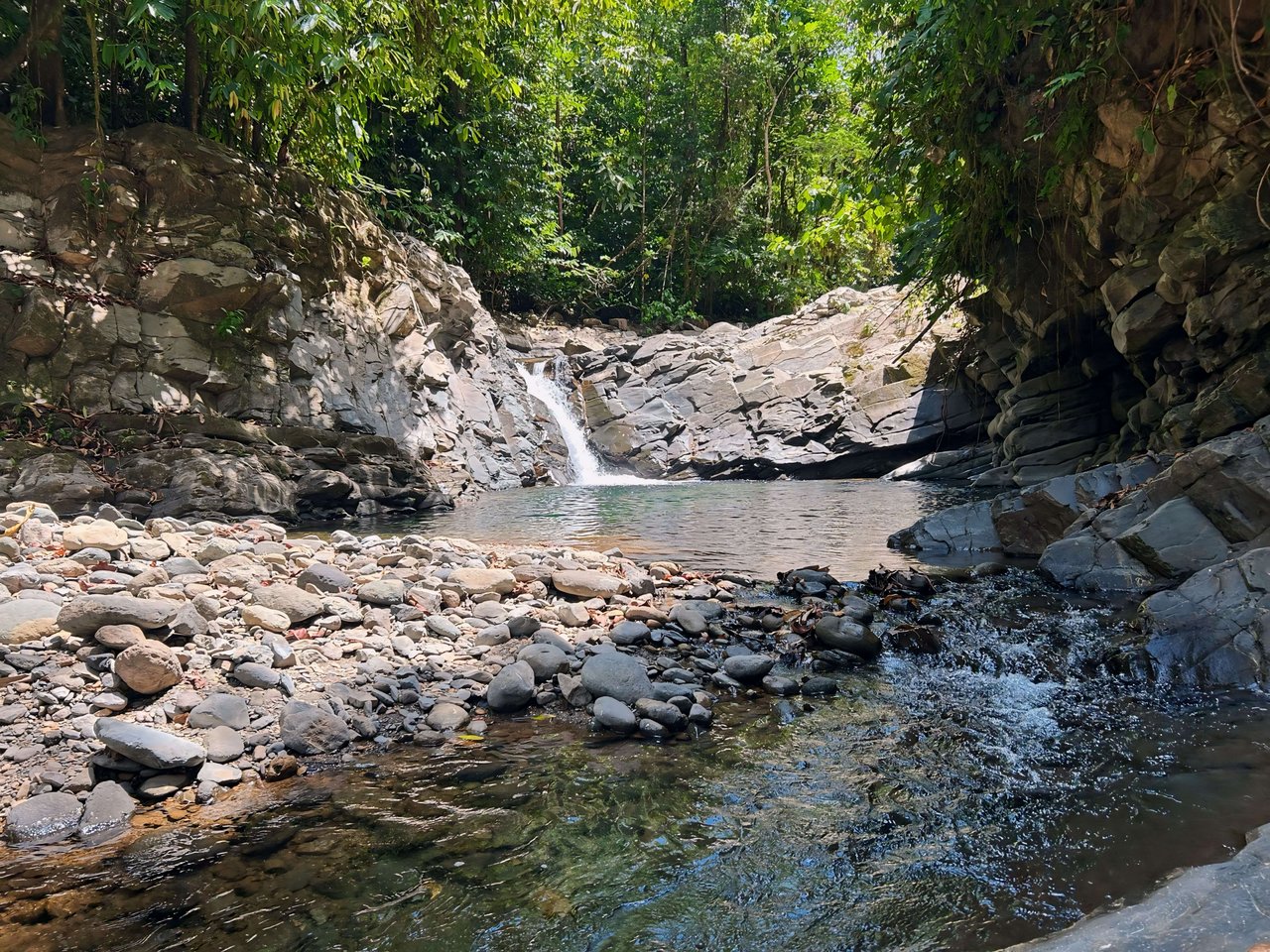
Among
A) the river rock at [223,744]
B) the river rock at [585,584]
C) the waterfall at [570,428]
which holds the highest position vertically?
the waterfall at [570,428]

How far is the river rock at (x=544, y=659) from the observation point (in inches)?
162

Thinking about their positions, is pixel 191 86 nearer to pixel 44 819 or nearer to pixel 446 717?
pixel 446 717

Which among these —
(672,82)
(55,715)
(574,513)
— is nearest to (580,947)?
(55,715)

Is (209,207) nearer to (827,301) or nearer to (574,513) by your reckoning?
(574,513)

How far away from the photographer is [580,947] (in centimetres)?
208

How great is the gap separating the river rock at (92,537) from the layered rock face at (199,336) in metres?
4.28

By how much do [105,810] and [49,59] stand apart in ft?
43.7

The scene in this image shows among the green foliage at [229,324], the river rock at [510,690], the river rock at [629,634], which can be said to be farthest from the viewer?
the green foliage at [229,324]

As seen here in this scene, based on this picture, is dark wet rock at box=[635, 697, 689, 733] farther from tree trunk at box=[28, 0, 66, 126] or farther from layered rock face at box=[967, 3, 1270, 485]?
tree trunk at box=[28, 0, 66, 126]

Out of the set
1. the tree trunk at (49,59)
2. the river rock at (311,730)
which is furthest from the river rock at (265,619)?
the tree trunk at (49,59)

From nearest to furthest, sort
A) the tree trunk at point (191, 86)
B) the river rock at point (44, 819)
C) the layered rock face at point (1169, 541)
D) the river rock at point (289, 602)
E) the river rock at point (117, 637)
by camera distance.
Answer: the river rock at point (44, 819) < the river rock at point (117, 637) < the layered rock face at point (1169, 541) < the river rock at point (289, 602) < the tree trunk at point (191, 86)

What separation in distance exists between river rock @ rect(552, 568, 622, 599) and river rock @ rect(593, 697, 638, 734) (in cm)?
211

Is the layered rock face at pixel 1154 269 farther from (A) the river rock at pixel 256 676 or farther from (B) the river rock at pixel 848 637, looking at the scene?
(A) the river rock at pixel 256 676

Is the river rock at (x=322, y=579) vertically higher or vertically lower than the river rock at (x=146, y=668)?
higher
